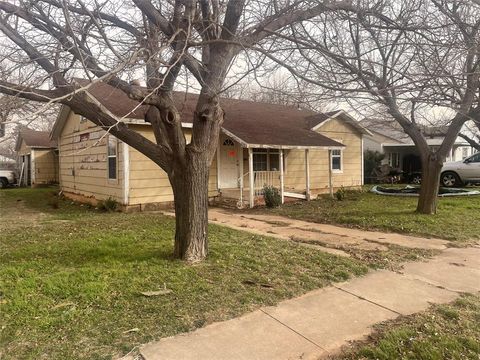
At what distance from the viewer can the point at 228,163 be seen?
14.8m

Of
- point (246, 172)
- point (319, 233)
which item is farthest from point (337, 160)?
point (319, 233)

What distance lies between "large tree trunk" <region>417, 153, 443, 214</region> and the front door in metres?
6.73

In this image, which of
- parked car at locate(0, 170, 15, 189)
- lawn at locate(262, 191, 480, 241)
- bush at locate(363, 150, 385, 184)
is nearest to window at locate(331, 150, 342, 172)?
lawn at locate(262, 191, 480, 241)

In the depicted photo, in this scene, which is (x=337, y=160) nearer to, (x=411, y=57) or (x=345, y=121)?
(x=345, y=121)

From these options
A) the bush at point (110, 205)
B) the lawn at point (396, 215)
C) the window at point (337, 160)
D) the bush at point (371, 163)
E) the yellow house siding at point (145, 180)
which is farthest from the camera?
the bush at point (371, 163)

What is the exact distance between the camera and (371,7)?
635 centimetres

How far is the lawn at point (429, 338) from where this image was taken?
314 cm

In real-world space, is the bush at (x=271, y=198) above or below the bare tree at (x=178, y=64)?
below

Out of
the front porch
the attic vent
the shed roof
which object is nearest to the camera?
the front porch

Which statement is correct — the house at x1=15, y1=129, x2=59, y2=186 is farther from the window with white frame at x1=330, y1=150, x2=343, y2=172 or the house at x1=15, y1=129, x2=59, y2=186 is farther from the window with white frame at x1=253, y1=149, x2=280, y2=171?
the window with white frame at x1=330, y1=150, x2=343, y2=172

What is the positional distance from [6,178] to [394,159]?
2801cm

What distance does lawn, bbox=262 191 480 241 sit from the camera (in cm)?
872

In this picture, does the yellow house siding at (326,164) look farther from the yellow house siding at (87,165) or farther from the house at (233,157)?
the yellow house siding at (87,165)

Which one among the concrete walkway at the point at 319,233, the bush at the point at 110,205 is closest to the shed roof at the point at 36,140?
the bush at the point at 110,205
